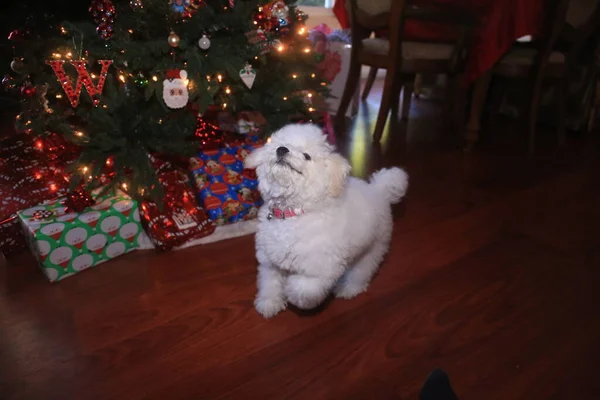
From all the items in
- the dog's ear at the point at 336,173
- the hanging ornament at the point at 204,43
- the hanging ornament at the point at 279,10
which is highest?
the hanging ornament at the point at 279,10

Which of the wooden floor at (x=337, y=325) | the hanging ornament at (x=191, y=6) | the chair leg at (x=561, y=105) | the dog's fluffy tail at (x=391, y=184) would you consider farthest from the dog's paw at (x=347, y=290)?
the chair leg at (x=561, y=105)

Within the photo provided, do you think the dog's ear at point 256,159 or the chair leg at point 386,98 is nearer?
the dog's ear at point 256,159

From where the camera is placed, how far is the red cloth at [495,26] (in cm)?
200

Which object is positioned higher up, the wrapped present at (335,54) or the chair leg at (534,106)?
the wrapped present at (335,54)

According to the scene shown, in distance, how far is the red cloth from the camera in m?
2.00

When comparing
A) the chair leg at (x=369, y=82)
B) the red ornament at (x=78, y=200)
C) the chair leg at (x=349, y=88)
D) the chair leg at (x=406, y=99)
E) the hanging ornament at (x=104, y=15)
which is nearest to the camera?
the red ornament at (x=78, y=200)

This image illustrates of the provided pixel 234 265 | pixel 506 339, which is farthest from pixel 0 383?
pixel 506 339

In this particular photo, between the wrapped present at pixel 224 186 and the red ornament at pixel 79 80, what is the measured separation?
388 millimetres

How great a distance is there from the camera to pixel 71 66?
51.1 inches

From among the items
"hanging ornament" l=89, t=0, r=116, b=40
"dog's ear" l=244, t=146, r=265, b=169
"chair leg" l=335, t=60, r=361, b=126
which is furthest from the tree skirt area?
"chair leg" l=335, t=60, r=361, b=126

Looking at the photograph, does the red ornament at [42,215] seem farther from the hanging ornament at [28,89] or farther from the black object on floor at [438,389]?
the black object on floor at [438,389]

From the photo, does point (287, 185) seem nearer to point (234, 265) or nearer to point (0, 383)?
point (234, 265)

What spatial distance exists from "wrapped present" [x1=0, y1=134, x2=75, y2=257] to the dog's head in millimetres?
801

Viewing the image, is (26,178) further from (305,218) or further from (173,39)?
(305,218)
